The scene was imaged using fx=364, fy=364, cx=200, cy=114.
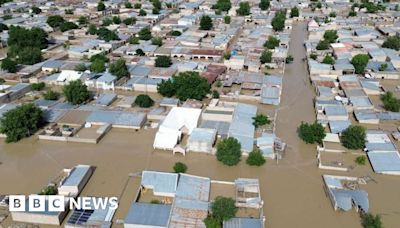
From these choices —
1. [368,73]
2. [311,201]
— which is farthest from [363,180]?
[368,73]

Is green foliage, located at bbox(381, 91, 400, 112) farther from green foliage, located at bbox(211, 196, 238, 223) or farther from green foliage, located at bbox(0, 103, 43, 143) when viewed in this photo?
green foliage, located at bbox(0, 103, 43, 143)

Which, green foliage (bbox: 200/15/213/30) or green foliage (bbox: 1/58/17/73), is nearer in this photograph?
green foliage (bbox: 1/58/17/73)

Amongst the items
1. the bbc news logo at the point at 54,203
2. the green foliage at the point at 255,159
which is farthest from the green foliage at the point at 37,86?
the green foliage at the point at 255,159

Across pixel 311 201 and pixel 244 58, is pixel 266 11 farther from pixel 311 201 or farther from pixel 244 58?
pixel 311 201

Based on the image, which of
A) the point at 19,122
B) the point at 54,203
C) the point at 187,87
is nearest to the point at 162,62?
the point at 187,87

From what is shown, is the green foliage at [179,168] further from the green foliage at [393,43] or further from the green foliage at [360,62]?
the green foliage at [393,43]

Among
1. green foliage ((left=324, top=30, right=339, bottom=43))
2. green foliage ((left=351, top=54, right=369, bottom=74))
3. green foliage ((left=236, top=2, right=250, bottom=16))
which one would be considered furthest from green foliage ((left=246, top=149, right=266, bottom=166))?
green foliage ((left=236, top=2, right=250, bottom=16))
